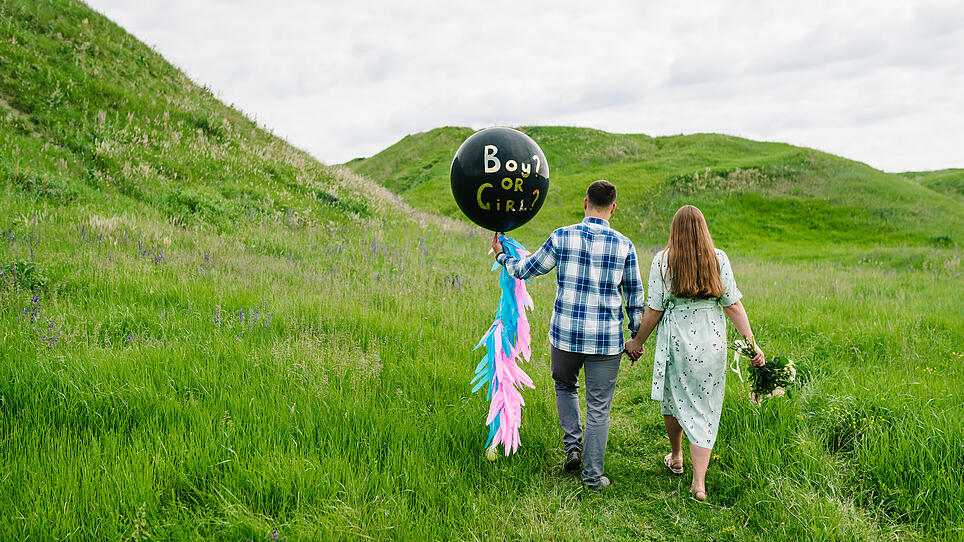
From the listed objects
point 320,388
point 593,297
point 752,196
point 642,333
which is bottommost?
point 320,388

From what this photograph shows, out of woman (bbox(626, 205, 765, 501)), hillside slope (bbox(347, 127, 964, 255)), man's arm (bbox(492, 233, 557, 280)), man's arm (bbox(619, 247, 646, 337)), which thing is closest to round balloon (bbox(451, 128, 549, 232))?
man's arm (bbox(492, 233, 557, 280))

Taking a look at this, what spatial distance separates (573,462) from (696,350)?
4.35 ft

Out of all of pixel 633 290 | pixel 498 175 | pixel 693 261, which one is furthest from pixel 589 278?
pixel 498 175

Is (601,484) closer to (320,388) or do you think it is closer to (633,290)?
(633,290)

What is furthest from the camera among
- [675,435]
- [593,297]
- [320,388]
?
[320,388]

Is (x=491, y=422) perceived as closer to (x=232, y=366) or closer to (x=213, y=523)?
(x=213, y=523)

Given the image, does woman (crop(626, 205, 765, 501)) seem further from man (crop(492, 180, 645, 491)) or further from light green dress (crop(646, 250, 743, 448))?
man (crop(492, 180, 645, 491))

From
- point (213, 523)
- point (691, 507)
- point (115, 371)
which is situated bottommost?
point (691, 507)

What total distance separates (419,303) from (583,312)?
157 inches

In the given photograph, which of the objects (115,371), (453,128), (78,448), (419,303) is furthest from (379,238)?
(453,128)

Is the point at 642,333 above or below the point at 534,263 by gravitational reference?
below

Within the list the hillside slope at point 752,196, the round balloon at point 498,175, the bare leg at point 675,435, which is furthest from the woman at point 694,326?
the hillside slope at point 752,196

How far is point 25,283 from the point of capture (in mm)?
5512

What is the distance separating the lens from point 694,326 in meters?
3.85
